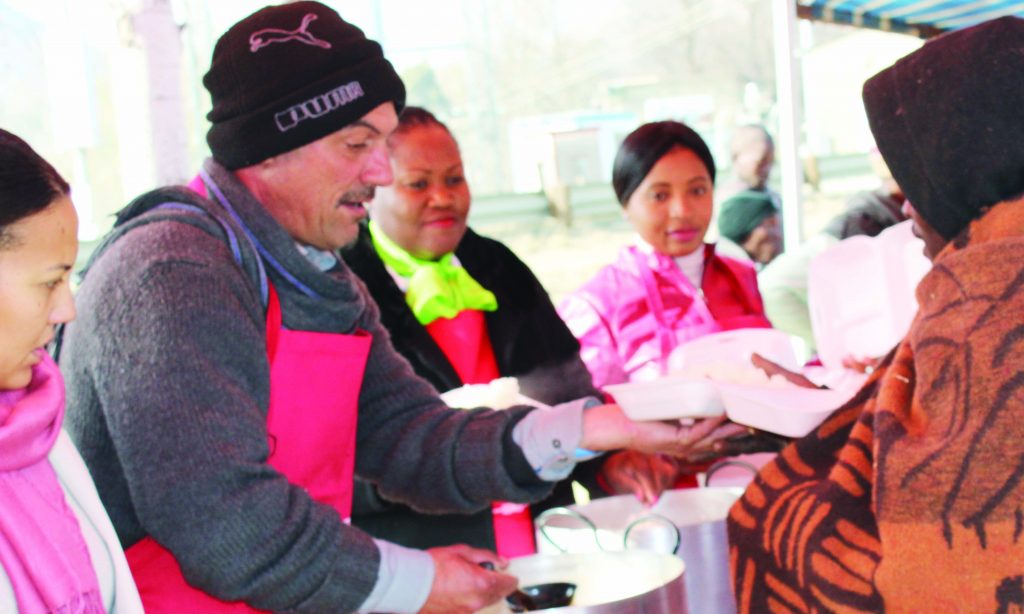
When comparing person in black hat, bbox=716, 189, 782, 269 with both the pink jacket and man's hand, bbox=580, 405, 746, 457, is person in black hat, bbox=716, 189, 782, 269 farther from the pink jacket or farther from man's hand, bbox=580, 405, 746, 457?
man's hand, bbox=580, 405, 746, 457

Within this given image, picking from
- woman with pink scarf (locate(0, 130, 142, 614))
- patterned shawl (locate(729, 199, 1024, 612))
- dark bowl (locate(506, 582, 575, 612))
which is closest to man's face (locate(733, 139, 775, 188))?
dark bowl (locate(506, 582, 575, 612))

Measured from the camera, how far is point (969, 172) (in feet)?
3.96

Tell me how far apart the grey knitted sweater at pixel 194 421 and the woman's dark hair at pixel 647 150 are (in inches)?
73.2

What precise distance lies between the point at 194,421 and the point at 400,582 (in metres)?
0.36

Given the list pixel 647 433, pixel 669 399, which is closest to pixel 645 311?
pixel 647 433

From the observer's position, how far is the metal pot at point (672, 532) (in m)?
1.81

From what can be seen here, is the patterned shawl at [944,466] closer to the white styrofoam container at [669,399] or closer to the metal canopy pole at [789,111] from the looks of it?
the white styrofoam container at [669,399]

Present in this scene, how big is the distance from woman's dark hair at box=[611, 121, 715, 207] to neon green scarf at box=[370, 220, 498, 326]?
29.4 inches

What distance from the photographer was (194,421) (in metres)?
1.40

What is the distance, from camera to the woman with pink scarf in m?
1.16

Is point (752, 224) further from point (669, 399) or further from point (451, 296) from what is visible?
point (669, 399)

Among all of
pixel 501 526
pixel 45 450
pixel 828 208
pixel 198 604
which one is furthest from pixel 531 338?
pixel 828 208

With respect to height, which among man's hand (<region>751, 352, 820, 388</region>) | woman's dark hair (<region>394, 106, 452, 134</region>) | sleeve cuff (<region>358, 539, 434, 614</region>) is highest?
woman's dark hair (<region>394, 106, 452, 134</region>)

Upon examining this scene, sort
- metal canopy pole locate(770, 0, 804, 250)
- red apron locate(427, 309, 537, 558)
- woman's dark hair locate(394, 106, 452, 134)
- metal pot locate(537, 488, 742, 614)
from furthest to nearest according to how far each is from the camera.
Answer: metal canopy pole locate(770, 0, 804, 250), woman's dark hair locate(394, 106, 452, 134), red apron locate(427, 309, 537, 558), metal pot locate(537, 488, 742, 614)
